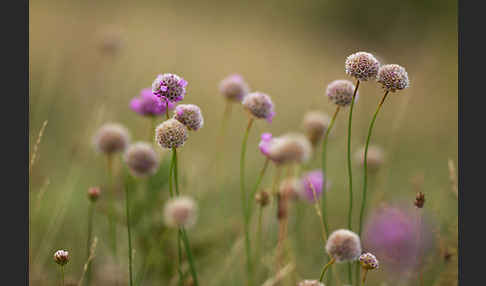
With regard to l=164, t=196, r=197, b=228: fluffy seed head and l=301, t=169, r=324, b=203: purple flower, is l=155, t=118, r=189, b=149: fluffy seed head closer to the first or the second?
l=164, t=196, r=197, b=228: fluffy seed head

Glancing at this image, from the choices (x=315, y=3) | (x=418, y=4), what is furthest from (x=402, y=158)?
(x=315, y=3)

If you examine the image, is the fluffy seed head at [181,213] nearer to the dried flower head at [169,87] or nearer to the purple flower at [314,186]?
the dried flower head at [169,87]

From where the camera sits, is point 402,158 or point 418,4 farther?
point 418,4

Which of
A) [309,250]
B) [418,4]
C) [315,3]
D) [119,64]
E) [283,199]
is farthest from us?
[315,3]

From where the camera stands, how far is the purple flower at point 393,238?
3.82 ft

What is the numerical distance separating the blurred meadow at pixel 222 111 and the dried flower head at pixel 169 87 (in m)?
0.33

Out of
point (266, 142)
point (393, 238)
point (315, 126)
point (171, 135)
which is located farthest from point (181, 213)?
point (393, 238)

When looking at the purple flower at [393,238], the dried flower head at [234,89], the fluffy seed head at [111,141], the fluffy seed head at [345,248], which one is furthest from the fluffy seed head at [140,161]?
the purple flower at [393,238]

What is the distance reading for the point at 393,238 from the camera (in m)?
1.20

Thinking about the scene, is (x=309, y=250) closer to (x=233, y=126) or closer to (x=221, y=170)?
(x=221, y=170)

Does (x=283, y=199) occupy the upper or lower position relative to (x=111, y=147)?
lower

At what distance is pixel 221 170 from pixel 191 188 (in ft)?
2.09

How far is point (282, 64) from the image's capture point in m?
3.07

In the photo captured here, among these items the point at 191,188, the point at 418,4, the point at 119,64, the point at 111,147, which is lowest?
the point at 191,188
